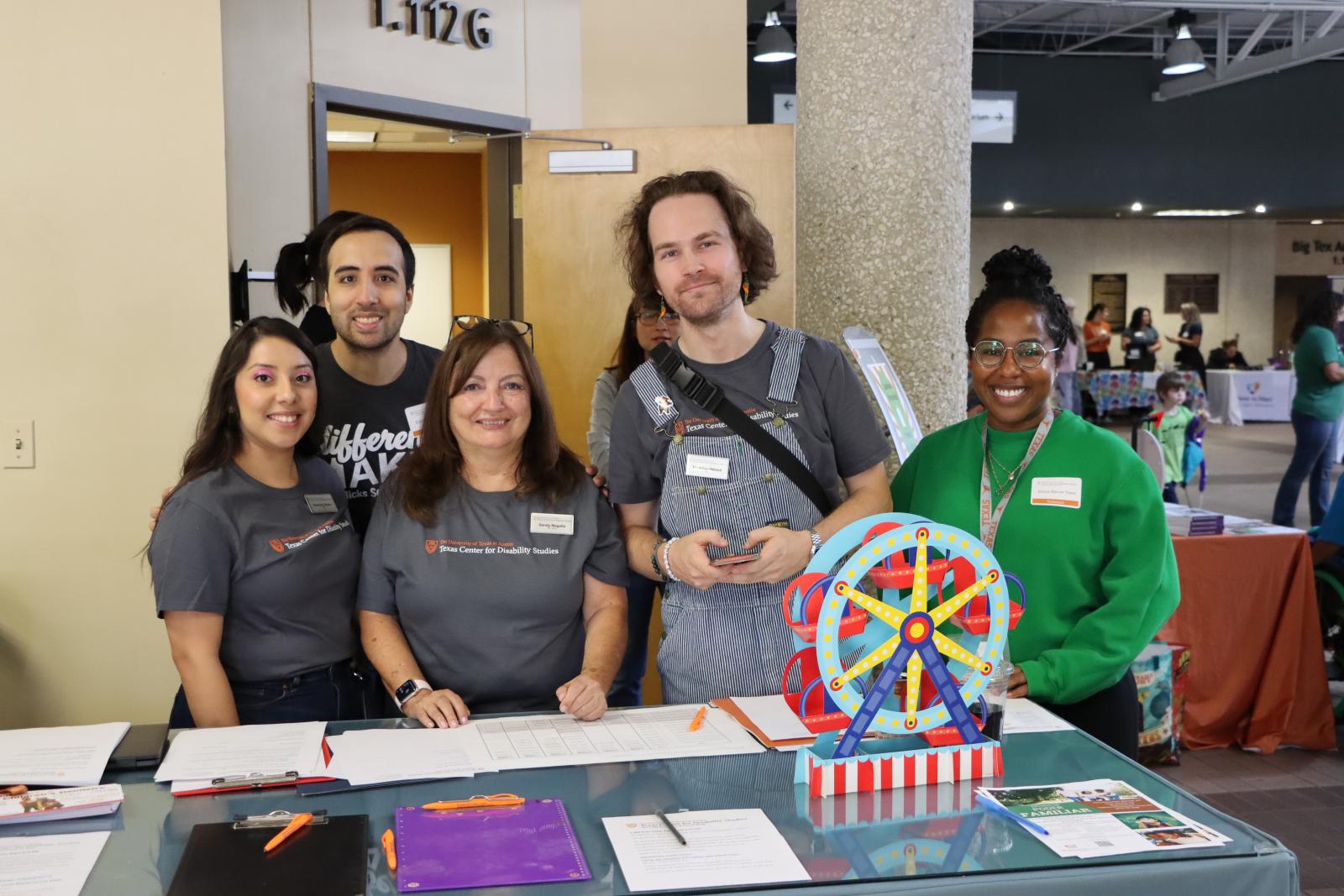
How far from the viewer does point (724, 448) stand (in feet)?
7.45

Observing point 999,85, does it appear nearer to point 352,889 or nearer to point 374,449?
point 374,449

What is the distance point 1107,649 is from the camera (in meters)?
2.09

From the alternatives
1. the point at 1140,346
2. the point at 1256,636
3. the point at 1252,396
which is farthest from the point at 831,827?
the point at 1252,396

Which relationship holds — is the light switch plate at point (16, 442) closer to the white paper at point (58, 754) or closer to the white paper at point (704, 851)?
the white paper at point (58, 754)

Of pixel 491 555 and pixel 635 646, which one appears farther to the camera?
pixel 635 646

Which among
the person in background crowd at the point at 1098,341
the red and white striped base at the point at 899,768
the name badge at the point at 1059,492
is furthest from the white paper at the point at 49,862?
the person in background crowd at the point at 1098,341

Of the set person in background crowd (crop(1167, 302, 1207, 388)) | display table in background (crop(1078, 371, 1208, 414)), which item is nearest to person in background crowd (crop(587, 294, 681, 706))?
display table in background (crop(1078, 371, 1208, 414))

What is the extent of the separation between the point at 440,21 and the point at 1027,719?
4.05m

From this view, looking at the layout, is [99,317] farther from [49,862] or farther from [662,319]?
[49,862]

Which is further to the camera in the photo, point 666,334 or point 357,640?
point 666,334

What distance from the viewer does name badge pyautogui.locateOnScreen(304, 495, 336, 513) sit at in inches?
92.6

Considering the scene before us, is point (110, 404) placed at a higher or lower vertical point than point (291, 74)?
lower

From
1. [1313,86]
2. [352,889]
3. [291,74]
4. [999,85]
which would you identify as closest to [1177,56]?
[999,85]

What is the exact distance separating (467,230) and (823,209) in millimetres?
5874
